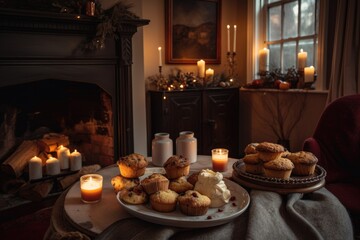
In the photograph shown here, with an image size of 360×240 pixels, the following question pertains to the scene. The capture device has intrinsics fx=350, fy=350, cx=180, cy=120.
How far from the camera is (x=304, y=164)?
4.66 feet

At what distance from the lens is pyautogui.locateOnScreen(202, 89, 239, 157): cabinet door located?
3650 mm

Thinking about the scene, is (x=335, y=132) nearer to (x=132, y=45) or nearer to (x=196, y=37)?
(x=132, y=45)

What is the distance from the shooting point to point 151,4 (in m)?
3.54

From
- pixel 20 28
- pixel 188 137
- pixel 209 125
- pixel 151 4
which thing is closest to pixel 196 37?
pixel 151 4

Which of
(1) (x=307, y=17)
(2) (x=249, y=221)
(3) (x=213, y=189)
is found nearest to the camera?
(2) (x=249, y=221)

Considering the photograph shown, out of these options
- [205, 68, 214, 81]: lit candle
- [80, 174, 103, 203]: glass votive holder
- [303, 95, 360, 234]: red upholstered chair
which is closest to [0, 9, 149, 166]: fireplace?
[205, 68, 214, 81]: lit candle

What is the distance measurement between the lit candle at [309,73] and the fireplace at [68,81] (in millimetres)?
1568

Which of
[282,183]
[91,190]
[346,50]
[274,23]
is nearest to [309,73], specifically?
[346,50]

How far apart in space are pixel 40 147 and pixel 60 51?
2.69 feet

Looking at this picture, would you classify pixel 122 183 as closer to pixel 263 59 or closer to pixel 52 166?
pixel 52 166

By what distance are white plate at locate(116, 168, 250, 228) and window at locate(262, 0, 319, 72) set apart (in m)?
2.64

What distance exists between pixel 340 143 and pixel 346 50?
3.53 ft

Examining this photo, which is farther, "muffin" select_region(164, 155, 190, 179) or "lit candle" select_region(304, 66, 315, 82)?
"lit candle" select_region(304, 66, 315, 82)

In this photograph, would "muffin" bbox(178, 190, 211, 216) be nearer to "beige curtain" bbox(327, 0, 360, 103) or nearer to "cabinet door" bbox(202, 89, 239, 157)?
"beige curtain" bbox(327, 0, 360, 103)
